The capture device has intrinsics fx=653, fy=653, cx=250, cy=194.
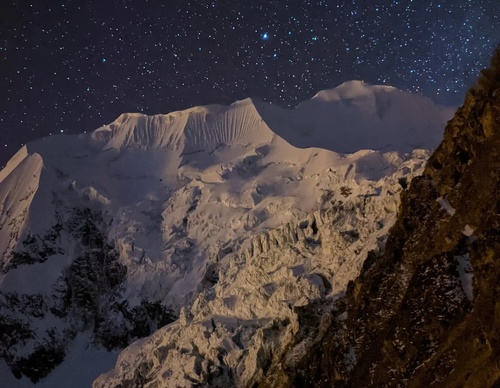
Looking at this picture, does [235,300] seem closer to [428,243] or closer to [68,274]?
[428,243]

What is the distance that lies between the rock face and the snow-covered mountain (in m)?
10.9

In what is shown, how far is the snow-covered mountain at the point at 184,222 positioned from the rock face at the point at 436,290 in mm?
10928

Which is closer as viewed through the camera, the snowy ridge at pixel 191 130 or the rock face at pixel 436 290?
the rock face at pixel 436 290

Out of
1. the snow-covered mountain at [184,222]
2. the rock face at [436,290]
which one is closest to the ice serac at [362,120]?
the snow-covered mountain at [184,222]

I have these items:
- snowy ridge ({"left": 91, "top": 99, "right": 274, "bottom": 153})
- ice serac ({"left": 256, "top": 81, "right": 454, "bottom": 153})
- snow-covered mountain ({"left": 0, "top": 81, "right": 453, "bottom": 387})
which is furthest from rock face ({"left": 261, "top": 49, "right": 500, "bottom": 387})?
snowy ridge ({"left": 91, "top": 99, "right": 274, "bottom": 153})

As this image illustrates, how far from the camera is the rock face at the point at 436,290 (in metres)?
28.9

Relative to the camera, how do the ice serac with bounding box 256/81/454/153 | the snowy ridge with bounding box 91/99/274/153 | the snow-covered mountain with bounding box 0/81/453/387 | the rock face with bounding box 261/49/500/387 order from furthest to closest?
1. the snowy ridge with bounding box 91/99/274/153
2. the ice serac with bounding box 256/81/454/153
3. the snow-covered mountain with bounding box 0/81/453/387
4. the rock face with bounding box 261/49/500/387

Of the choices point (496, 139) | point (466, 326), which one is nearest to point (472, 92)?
point (496, 139)

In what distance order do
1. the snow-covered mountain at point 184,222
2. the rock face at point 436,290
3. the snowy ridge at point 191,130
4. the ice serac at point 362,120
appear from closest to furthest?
the rock face at point 436,290
the snow-covered mountain at point 184,222
the ice serac at point 362,120
the snowy ridge at point 191,130

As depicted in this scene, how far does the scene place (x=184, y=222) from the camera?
320ft

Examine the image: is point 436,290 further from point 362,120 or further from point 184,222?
point 362,120

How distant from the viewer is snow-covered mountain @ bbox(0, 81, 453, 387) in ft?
183

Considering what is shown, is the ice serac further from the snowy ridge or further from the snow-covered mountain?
the snowy ridge

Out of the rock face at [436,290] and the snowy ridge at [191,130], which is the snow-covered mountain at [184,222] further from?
the rock face at [436,290]
